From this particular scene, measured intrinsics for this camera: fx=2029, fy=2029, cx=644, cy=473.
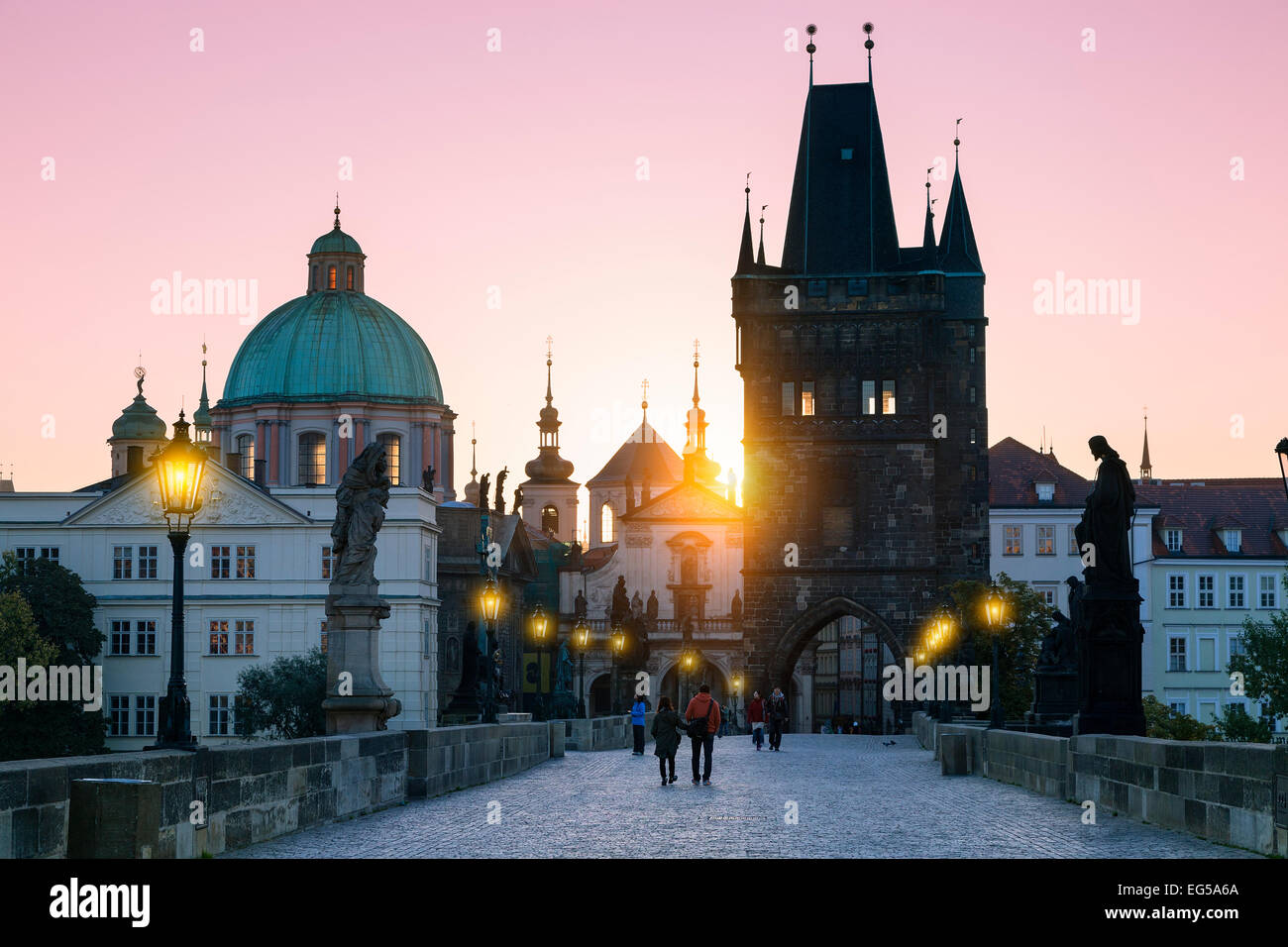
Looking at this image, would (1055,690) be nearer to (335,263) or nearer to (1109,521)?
(1109,521)

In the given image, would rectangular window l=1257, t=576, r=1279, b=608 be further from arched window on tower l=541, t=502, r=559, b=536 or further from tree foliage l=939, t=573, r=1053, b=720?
arched window on tower l=541, t=502, r=559, b=536

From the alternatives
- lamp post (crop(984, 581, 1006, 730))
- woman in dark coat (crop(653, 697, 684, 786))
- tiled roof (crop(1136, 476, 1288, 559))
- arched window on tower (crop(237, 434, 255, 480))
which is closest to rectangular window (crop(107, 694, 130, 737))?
arched window on tower (crop(237, 434, 255, 480))

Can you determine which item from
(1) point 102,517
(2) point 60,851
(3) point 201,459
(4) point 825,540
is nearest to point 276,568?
(1) point 102,517

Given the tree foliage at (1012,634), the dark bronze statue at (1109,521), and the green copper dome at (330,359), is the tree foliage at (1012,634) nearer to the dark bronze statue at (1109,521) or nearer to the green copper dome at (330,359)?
the dark bronze statue at (1109,521)

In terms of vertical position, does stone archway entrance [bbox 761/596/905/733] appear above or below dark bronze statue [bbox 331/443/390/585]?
below

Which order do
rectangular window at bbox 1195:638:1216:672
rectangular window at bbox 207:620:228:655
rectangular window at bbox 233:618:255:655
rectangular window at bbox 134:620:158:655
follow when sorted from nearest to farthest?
rectangular window at bbox 233:618:255:655 → rectangular window at bbox 207:620:228:655 → rectangular window at bbox 134:620:158:655 → rectangular window at bbox 1195:638:1216:672

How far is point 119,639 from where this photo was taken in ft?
286

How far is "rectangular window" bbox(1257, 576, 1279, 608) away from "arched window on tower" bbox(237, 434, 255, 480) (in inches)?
1997

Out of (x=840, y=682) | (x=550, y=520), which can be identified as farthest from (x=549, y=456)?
(x=840, y=682)

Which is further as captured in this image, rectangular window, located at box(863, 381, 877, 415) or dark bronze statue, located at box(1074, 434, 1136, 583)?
rectangular window, located at box(863, 381, 877, 415)

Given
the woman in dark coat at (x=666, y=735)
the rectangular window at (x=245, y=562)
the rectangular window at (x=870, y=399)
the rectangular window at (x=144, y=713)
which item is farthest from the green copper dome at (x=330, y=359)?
the woman in dark coat at (x=666, y=735)

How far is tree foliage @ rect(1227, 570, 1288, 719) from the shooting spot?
7269cm
